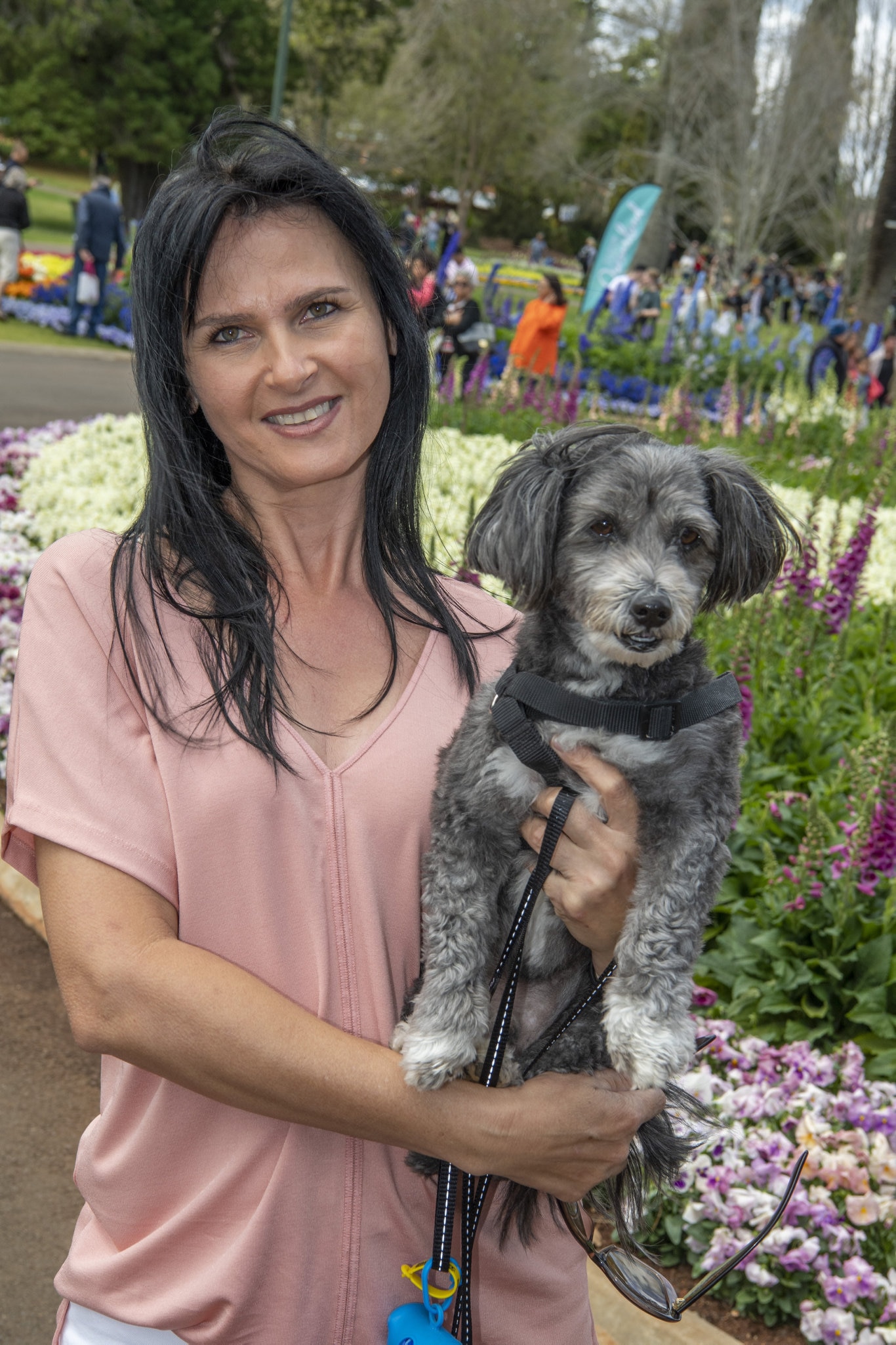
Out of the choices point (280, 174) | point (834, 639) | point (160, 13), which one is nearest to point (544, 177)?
point (160, 13)

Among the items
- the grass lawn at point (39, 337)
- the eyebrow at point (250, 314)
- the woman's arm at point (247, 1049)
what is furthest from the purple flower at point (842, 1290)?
the grass lawn at point (39, 337)

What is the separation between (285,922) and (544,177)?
5742cm

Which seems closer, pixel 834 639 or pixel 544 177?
pixel 834 639

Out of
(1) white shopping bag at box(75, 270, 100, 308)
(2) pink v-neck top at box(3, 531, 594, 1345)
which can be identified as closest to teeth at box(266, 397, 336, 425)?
(2) pink v-neck top at box(3, 531, 594, 1345)

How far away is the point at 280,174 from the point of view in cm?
235

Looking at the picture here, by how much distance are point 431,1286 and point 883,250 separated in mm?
19747

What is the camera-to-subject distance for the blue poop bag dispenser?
2010 millimetres

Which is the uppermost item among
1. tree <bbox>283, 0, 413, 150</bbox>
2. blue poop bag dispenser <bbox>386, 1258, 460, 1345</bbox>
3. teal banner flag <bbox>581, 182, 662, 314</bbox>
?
tree <bbox>283, 0, 413, 150</bbox>

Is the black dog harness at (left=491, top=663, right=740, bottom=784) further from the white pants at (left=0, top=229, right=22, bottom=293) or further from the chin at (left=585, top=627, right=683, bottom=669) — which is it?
the white pants at (left=0, top=229, right=22, bottom=293)

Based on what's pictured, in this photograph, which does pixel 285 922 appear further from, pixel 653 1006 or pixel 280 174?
pixel 280 174

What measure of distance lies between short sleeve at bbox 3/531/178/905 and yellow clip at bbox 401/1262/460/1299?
738 millimetres

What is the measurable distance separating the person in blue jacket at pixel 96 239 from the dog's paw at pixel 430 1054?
67.1 ft

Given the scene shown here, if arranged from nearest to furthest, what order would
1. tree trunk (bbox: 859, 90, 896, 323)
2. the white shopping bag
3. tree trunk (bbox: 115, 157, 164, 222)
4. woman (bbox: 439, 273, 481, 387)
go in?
woman (bbox: 439, 273, 481, 387)
tree trunk (bbox: 859, 90, 896, 323)
the white shopping bag
tree trunk (bbox: 115, 157, 164, 222)

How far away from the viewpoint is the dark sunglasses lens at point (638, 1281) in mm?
2328
